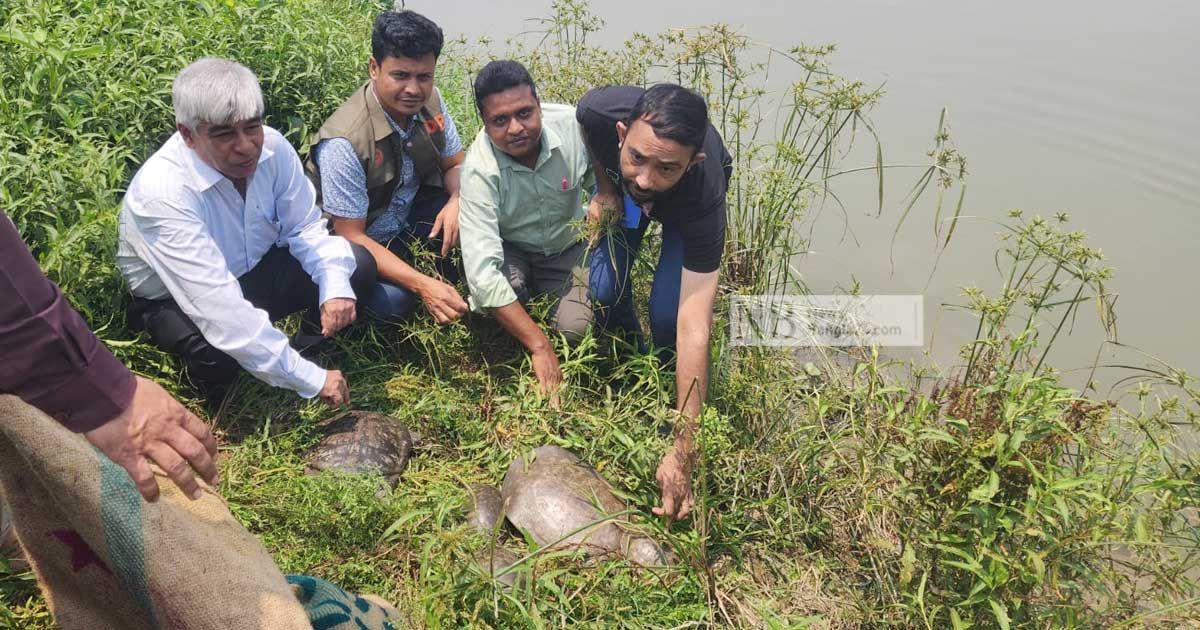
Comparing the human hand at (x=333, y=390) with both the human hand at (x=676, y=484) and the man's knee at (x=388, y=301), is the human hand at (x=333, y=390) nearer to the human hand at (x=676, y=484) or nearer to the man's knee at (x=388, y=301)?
the man's knee at (x=388, y=301)

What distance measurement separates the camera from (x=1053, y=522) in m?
2.02

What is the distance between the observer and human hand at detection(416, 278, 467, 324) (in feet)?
11.3

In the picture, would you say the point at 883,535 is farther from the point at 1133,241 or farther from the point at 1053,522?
the point at 1133,241

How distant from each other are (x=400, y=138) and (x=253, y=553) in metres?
2.33

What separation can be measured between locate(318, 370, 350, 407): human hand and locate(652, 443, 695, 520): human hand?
1220 mm

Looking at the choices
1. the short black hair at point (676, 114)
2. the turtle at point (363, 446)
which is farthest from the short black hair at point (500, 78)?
the turtle at point (363, 446)

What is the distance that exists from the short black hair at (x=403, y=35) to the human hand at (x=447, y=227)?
2.18 ft

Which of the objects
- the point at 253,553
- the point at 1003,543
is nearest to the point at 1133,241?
the point at 1003,543

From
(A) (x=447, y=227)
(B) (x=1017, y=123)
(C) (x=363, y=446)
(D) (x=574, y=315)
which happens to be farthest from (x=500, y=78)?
(B) (x=1017, y=123)

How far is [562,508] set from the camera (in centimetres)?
283

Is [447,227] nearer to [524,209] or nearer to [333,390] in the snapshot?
[524,209]

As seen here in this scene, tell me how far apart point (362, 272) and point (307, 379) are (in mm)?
588

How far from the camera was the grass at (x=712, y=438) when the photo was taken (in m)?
2.22

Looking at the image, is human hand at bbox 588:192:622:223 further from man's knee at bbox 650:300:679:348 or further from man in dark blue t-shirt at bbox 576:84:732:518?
man's knee at bbox 650:300:679:348
